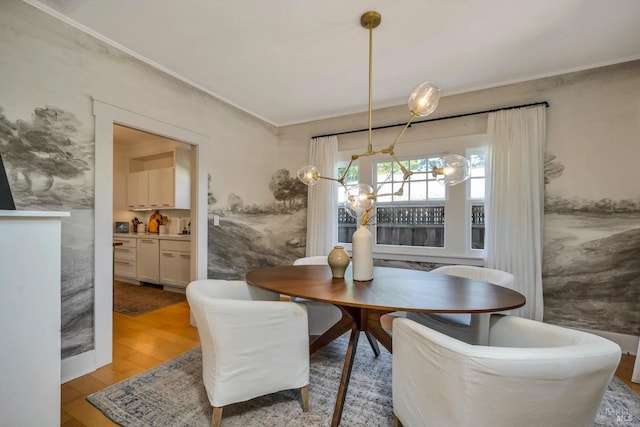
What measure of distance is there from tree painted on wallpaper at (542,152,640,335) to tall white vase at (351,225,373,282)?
200 centimetres

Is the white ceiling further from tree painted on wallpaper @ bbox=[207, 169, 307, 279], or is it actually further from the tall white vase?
the tall white vase

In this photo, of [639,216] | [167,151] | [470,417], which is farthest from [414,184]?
[167,151]

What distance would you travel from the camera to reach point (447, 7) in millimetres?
1895

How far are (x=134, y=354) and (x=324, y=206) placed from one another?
2.51 m

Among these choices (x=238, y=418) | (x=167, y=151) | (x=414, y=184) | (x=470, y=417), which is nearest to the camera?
(x=470, y=417)

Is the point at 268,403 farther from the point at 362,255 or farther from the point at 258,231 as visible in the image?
the point at 258,231

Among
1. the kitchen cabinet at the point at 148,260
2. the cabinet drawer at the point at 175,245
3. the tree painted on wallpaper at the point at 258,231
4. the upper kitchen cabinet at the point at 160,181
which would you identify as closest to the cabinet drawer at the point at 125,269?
the kitchen cabinet at the point at 148,260

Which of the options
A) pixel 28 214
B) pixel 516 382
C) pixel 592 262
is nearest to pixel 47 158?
pixel 28 214

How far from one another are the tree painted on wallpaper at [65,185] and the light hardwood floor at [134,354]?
28 centimetres

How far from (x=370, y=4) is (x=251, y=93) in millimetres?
1757

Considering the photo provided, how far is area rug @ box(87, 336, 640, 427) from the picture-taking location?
1619mm

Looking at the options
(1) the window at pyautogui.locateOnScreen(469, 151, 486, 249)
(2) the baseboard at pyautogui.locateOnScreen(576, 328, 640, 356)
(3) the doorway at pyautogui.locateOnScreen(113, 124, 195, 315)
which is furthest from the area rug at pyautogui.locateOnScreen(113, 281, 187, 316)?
(2) the baseboard at pyautogui.locateOnScreen(576, 328, 640, 356)

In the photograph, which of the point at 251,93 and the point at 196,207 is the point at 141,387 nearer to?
the point at 196,207

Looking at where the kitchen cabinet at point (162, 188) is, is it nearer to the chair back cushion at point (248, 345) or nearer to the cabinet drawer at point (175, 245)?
the cabinet drawer at point (175, 245)
